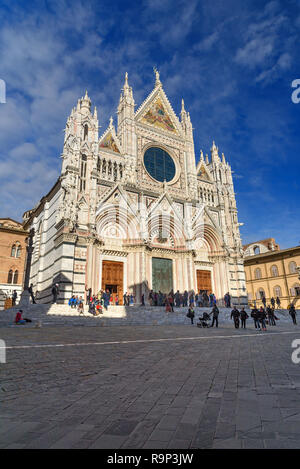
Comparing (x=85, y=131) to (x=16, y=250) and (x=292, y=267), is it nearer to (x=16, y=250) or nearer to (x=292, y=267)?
(x=16, y=250)

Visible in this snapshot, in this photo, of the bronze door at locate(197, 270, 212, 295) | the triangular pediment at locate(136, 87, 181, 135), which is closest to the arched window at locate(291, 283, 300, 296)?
the bronze door at locate(197, 270, 212, 295)

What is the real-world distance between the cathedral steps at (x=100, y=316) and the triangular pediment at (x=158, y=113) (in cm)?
2157

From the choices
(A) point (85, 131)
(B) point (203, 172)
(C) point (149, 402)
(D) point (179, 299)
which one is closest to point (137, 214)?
(D) point (179, 299)

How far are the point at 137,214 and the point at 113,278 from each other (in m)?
6.34

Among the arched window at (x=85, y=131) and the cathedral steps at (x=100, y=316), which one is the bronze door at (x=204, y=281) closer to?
the cathedral steps at (x=100, y=316)

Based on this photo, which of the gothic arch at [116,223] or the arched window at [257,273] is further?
the arched window at [257,273]

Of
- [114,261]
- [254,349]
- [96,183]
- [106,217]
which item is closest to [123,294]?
[114,261]

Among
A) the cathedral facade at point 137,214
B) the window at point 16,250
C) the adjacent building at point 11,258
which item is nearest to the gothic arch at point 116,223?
the cathedral facade at point 137,214

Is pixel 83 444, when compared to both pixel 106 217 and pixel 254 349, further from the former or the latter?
pixel 106 217

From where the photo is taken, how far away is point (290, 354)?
6555 mm

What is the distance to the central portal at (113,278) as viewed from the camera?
960 inches

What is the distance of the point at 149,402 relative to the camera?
11.0 feet

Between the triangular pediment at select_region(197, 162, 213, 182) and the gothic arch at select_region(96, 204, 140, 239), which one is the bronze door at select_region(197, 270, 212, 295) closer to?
the gothic arch at select_region(96, 204, 140, 239)
